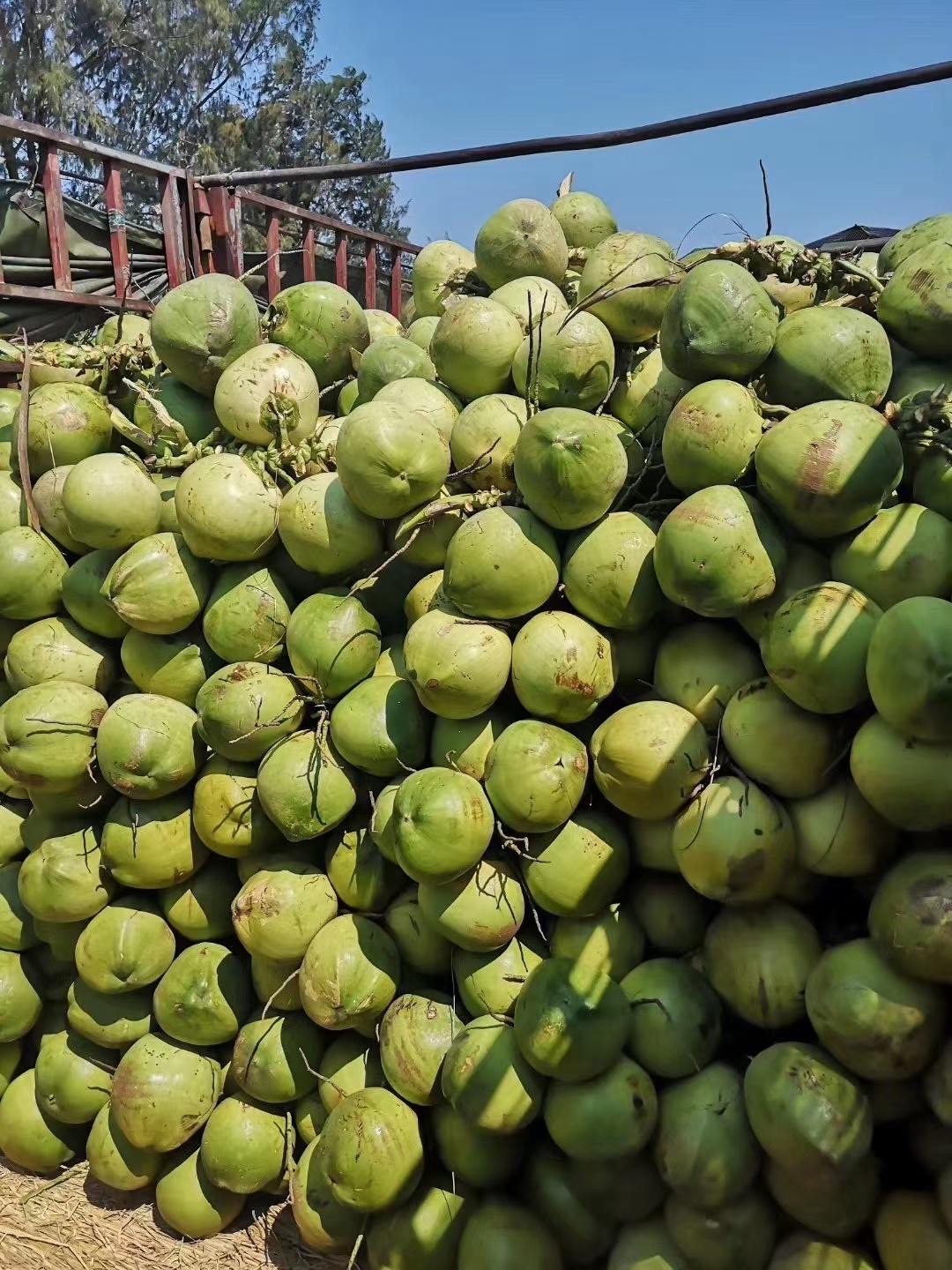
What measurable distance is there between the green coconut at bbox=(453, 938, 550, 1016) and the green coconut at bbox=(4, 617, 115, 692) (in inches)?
59.8

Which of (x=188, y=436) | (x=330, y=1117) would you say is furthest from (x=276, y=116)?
(x=330, y=1117)

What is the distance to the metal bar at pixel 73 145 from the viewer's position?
15.1 feet

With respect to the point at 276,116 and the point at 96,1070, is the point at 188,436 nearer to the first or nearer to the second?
the point at 96,1070

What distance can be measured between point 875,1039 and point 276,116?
29.3m

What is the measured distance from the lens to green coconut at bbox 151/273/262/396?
9.78 ft

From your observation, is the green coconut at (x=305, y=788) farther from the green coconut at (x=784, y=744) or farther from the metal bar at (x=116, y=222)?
the metal bar at (x=116, y=222)

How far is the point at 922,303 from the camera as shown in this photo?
217 cm

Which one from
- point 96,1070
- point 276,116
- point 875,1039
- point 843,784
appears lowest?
point 96,1070

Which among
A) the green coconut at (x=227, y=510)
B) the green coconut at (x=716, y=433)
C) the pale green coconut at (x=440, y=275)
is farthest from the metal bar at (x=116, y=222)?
the green coconut at (x=716, y=433)

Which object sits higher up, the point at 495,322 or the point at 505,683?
the point at 495,322

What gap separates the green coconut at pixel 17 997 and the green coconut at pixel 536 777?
182 centimetres

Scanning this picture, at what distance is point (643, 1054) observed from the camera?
2.05 meters

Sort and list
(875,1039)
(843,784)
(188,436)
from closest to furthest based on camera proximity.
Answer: (875,1039) → (843,784) → (188,436)

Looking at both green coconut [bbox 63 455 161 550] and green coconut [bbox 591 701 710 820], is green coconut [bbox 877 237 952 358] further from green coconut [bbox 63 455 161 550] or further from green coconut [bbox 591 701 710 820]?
green coconut [bbox 63 455 161 550]
